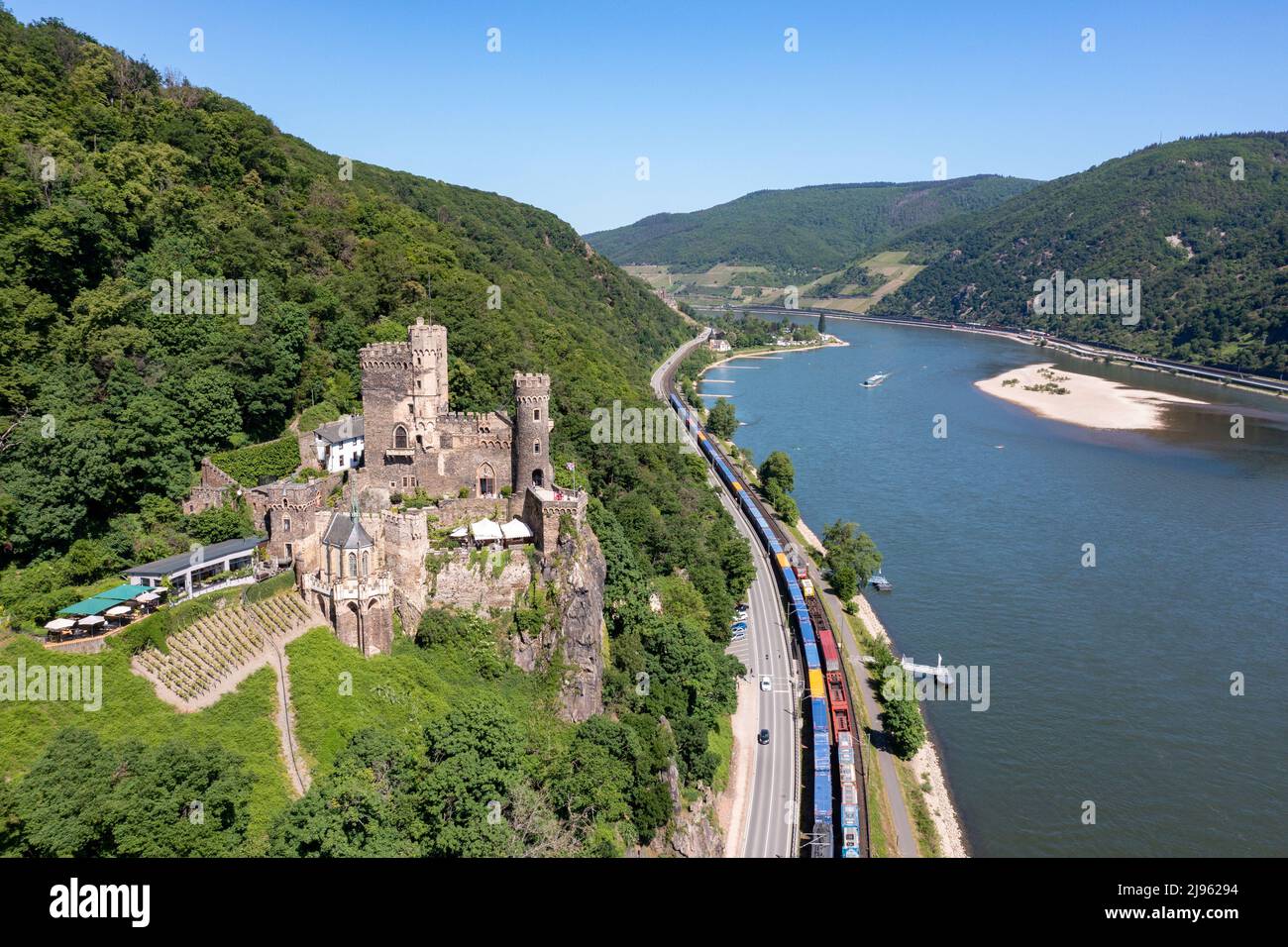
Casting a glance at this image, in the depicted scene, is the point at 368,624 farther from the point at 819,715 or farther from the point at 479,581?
the point at 819,715

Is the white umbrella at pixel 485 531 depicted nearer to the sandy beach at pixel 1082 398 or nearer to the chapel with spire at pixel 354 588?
the chapel with spire at pixel 354 588

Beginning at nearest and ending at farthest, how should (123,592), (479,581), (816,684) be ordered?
1. (123,592)
2. (479,581)
3. (816,684)

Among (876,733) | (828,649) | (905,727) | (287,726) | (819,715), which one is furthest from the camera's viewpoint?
(828,649)

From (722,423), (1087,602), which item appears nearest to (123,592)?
(1087,602)

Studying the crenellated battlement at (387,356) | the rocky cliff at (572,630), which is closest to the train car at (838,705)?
the rocky cliff at (572,630)

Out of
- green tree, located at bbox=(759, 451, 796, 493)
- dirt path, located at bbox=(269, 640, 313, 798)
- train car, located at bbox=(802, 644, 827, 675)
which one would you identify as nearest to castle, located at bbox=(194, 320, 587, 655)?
dirt path, located at bbox=(269, 640, 313, 798)

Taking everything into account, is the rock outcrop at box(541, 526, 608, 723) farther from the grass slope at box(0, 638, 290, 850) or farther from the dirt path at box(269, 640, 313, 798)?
the grass slope at box(0, 638, 290, 850)
